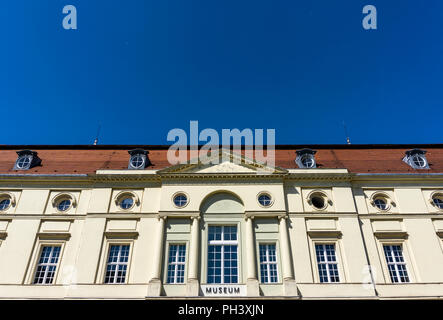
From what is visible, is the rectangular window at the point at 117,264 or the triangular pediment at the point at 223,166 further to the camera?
the triangular pediment at the point at 223,166

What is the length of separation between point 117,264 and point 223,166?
31.8 ft

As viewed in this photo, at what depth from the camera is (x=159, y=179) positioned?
24.9 meters

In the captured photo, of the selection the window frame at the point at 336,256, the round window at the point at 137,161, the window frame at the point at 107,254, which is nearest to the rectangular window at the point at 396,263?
the window frame at the point at 336,256

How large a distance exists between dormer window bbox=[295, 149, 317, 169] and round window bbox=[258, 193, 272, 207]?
392 centimetres

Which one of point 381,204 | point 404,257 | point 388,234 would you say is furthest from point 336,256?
point 381,204

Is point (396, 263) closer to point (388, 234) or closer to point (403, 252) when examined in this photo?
point (403, 252)

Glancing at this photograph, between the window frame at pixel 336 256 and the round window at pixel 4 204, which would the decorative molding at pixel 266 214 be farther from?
the round window at pixel 4 204

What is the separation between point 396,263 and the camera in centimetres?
2203

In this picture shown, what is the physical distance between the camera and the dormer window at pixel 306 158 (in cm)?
2622

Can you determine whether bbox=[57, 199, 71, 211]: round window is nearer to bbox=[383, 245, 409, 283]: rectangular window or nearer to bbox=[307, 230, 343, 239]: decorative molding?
bbox=[307, 230, 343, 239]: decorative molding

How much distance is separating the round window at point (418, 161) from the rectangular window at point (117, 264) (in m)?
22.3

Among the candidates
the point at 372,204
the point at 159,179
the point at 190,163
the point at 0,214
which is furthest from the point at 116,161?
the point at 372,204
